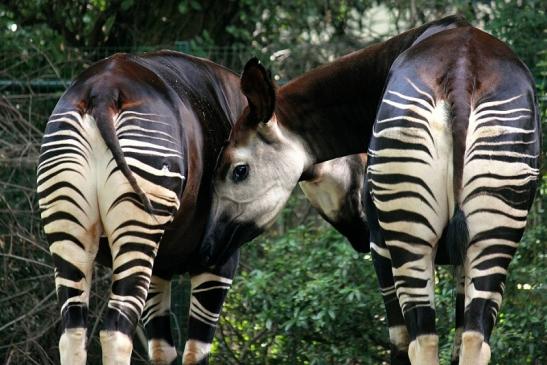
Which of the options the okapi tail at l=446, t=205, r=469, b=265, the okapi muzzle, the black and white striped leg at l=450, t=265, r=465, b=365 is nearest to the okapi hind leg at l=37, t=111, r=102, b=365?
the okapi muzzle

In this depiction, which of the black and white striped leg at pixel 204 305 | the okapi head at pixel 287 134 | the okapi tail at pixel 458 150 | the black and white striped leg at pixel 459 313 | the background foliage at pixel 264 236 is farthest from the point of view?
the background foliage at pixel 264 236

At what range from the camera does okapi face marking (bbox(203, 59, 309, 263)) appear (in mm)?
5465

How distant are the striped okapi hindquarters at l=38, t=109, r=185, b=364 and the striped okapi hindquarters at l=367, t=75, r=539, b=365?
97cm

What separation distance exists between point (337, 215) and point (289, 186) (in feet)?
2.54

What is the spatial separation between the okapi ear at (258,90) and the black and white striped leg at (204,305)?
85 cm

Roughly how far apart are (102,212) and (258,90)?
3.29 feet

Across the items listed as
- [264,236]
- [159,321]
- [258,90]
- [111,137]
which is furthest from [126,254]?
[264,236]

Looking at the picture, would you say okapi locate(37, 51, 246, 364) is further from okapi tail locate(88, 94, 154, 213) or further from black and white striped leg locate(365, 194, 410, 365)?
black and white striped leg locate(365, 194, 410, 365)

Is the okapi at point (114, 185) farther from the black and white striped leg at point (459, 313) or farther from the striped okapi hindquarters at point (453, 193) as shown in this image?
the black and white striped leg at point (459, 313)

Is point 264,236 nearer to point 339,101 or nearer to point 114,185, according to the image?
point 339,101

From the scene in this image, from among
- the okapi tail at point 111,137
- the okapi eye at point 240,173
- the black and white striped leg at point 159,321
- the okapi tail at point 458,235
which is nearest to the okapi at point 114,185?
the okapi tail at point 111,137

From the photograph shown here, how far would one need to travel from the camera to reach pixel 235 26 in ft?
29.7

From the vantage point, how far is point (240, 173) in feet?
18.0

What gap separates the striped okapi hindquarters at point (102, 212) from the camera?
4.78 metres
